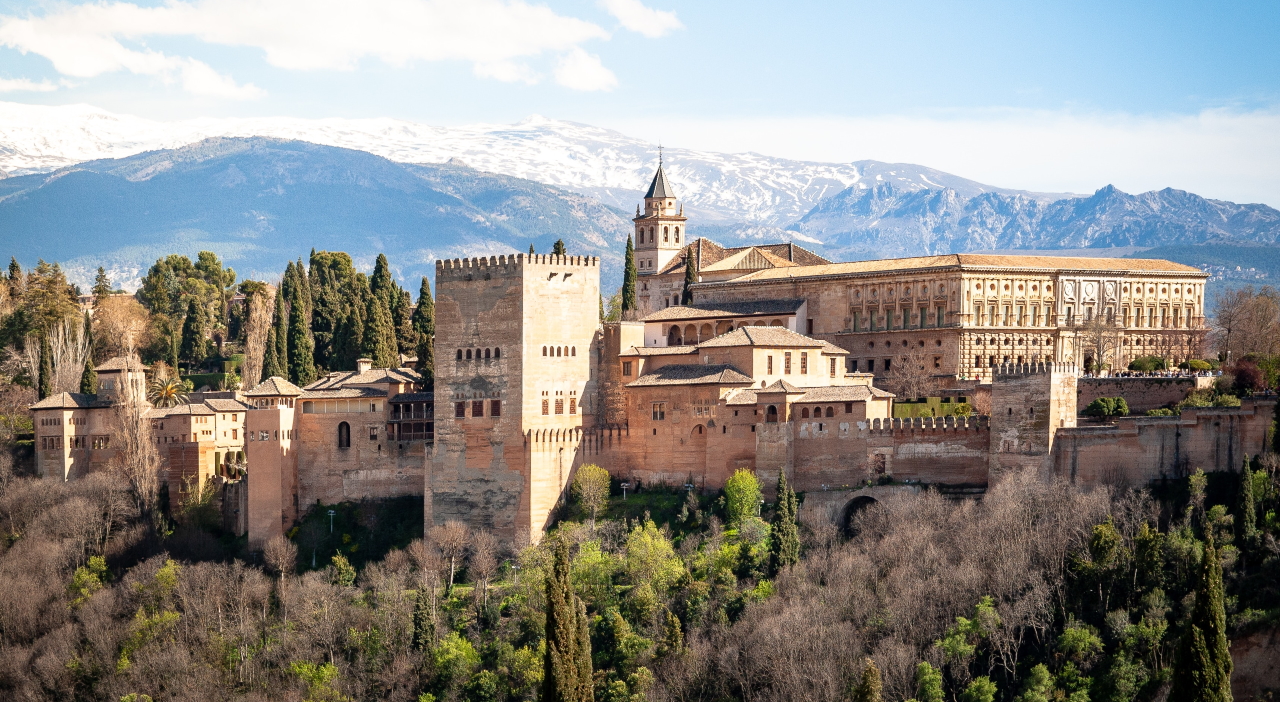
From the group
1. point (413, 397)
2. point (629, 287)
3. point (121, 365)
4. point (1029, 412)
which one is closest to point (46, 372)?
point (121, 365)

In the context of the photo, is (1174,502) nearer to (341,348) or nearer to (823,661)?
(823,661)

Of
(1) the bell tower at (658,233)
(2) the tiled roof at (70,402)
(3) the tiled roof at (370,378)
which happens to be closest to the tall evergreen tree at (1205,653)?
(3) the tiled roof at (370,378)

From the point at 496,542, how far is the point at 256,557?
9.44 meters

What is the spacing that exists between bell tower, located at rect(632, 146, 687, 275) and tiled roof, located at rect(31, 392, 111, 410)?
31.7 metres

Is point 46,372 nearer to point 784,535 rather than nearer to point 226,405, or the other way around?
point 226,405

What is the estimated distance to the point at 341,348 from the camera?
76375 mm

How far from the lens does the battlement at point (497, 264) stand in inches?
2330

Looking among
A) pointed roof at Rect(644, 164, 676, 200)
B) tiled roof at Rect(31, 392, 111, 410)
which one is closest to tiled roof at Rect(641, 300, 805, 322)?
pointed roof at Rect(644, 164, 676, 200)

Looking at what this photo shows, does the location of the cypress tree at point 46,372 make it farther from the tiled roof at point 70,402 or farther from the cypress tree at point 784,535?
the cypress tree at point 784,535

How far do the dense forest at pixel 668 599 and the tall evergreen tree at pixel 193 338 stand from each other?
2222cm

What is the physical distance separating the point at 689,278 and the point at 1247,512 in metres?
35.7

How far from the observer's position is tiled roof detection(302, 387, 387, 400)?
2457 inches

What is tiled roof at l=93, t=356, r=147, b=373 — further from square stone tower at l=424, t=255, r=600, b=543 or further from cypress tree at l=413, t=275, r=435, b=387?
square stone tower at l=424, t=255, r=600, b=543

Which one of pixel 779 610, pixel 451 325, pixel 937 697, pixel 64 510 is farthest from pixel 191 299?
pixel 937 697
